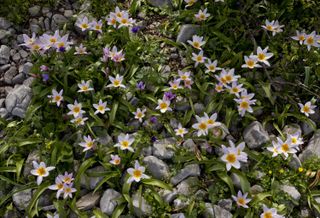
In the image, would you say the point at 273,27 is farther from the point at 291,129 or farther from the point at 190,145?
the point at 190,145

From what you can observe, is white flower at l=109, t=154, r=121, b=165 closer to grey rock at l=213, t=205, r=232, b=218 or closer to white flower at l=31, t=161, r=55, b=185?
white flower at l=31, t=161, r=55, b=185

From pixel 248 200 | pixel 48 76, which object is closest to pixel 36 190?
pixel 48 76

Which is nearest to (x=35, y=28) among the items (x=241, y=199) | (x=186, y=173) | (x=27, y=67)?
(x=27, y=67)

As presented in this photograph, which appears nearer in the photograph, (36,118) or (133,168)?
(133,168)

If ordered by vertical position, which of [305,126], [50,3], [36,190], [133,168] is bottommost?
[36,190]

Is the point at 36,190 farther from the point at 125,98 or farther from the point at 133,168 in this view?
the point at 125,98

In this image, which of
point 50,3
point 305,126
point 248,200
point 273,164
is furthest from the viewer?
point 50,3

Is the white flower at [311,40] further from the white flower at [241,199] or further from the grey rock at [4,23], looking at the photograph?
the grey rock at [4,23]

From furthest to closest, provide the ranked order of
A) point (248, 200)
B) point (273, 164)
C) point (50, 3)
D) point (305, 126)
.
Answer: point (50, 3) < point (305, 126) < point (273, 164) < point (248, 200)
